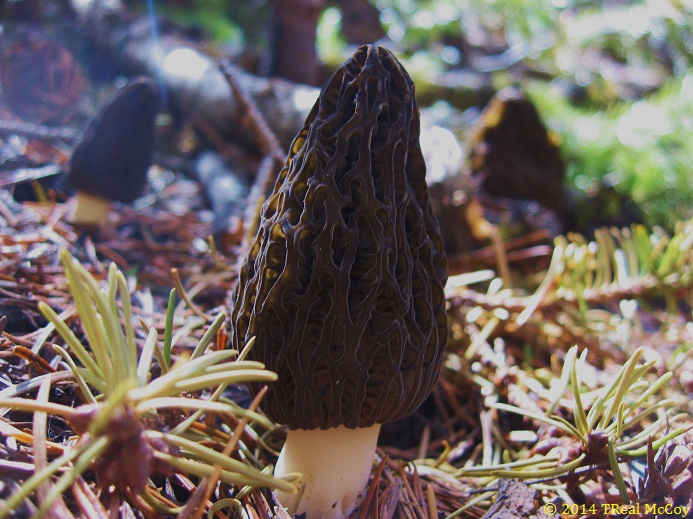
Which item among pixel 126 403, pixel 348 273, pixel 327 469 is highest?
pixel 348 273

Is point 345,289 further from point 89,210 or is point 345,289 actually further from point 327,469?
point 89,210

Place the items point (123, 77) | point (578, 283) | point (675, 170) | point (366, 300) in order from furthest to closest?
point (123, 77)
point (675, 170)
point (578, 283)
point (366, 300)

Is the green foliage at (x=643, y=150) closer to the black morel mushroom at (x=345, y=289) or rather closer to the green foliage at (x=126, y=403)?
the black morel mushroom at (x=345, y=289)

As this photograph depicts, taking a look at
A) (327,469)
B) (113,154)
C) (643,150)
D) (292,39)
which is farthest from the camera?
(292,39)

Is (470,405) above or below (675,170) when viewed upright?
below

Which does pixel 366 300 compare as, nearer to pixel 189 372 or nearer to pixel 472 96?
pixel 189 372

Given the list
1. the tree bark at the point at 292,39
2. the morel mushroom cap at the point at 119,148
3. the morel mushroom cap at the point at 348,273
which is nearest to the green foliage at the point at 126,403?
the morel mushroom cap at the point at 348,273

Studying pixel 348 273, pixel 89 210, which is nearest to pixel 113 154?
pixel 89 210

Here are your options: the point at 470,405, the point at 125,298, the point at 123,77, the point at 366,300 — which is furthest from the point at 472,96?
the point at 125,298

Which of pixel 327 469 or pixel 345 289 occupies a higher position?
pixel 345 289
